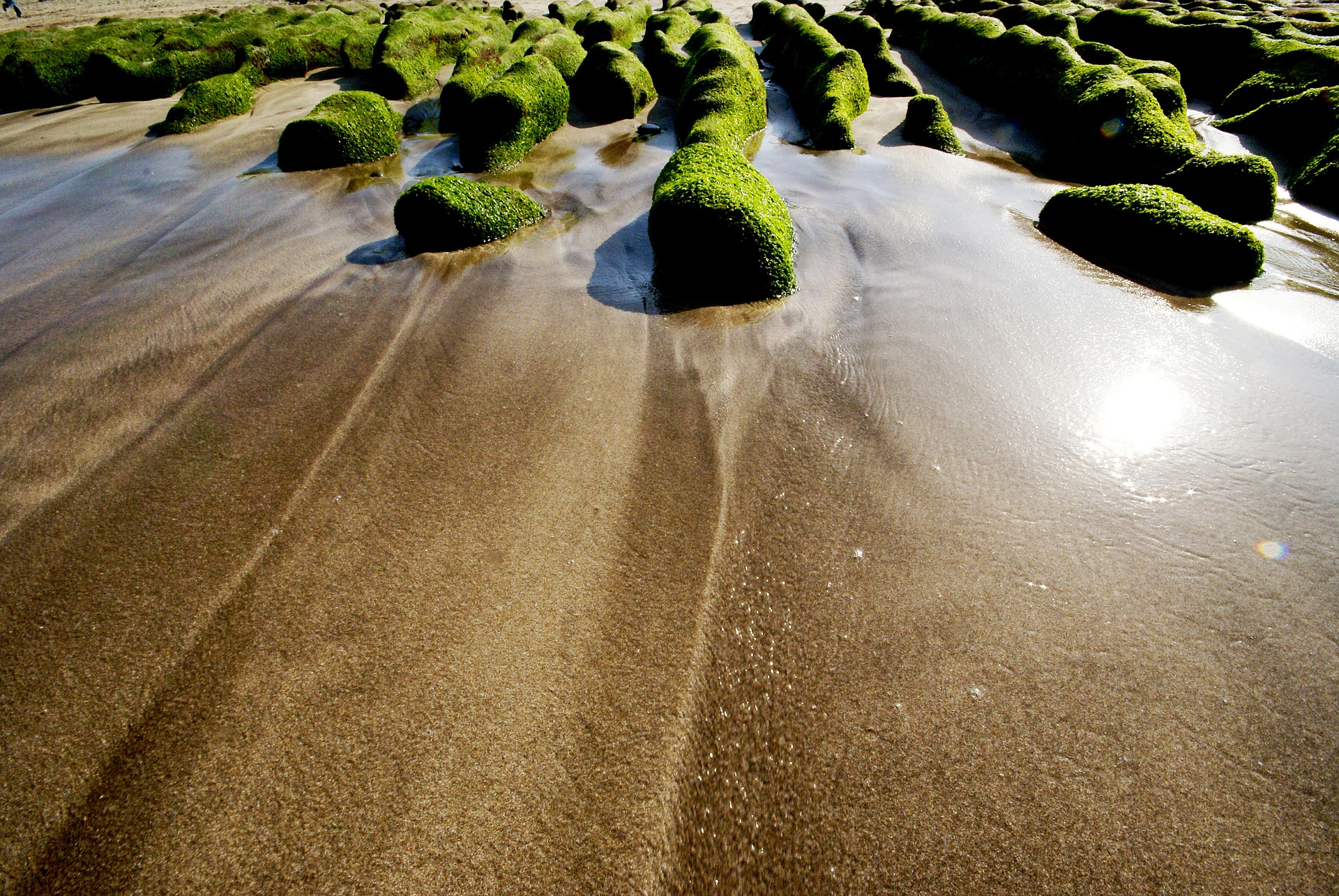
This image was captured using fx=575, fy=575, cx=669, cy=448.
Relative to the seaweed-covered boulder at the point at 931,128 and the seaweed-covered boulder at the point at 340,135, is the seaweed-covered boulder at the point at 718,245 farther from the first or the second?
the seaweed-covered boulder at the point at 340,135

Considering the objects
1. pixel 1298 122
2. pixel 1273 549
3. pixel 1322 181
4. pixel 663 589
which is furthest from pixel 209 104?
pixel 1298 122

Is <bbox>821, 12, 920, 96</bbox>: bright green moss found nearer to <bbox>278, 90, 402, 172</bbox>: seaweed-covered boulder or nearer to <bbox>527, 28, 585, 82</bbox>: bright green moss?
<bbox>527, 28, 585, 82</bbox>: bright green moss

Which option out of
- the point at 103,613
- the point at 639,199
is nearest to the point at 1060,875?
the point at 103,613

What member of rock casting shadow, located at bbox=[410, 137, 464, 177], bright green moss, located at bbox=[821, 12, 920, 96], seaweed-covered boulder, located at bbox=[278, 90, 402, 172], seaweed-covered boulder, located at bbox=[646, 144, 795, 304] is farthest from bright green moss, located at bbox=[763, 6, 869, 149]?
seaweed-covered boulder, located at bbox=[278, 90, 402, 172]

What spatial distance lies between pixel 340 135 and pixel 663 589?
274 inches

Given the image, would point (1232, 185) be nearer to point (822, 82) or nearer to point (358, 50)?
point (822, 82)

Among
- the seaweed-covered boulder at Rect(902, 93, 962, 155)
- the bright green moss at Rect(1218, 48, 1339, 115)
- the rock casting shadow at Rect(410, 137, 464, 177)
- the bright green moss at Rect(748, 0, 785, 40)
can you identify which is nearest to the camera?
the rock casting shadow at Rect(410, 137, 464, 177)

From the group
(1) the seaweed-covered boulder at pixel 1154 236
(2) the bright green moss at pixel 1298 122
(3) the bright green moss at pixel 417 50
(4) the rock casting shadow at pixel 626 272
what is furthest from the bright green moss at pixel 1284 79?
(3) the bright green moss at pixel 417 50

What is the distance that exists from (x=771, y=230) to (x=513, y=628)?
122 inches

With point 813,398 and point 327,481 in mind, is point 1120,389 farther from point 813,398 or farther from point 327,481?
point 327,481

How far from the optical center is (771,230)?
388 centimetres

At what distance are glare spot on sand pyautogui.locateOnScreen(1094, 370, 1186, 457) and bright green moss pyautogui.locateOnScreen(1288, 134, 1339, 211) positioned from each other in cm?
456

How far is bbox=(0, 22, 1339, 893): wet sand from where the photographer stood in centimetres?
149

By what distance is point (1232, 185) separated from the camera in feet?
16.5
